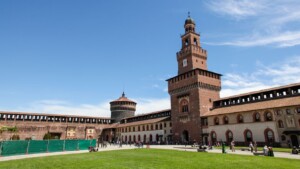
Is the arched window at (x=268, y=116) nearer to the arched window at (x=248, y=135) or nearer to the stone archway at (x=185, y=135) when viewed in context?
the arched window at (x=248, y=135)

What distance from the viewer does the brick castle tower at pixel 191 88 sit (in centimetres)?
4305

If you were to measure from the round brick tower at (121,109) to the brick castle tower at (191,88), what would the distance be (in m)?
30.8

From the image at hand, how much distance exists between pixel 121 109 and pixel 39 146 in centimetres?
4655

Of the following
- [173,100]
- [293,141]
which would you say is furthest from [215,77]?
[293,141]

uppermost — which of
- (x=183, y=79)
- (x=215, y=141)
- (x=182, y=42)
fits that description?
(x=182, y=42)

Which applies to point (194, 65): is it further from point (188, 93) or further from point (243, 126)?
point (243, 126)

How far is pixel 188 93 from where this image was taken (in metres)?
45.3

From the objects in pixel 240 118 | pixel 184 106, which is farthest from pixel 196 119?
pixel 240 118

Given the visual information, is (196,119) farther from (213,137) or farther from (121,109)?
(121,109)

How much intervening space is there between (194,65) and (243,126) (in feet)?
Result: 58.1

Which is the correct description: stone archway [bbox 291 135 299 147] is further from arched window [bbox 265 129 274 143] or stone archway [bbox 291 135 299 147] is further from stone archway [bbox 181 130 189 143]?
stone archway [bbox 181 130 189 143]

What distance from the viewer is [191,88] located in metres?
44.8

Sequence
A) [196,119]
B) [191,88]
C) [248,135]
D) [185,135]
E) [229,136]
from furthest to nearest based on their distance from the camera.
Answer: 1. [185,135]
2. [191,88]
3. [196,119]
4. [229,136]
5. [248,135]

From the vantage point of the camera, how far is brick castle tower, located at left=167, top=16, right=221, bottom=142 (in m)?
43.0
